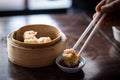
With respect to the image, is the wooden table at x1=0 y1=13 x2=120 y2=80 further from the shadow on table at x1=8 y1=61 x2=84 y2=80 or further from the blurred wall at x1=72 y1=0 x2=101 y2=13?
the blurred wall at x1=72 y1=0 x2=101 y2=13

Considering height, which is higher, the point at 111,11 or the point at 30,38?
the point at 111,11

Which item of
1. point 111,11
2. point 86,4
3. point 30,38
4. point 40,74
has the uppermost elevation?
point 111,11

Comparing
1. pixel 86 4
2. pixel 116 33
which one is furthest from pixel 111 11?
pixel 86 4

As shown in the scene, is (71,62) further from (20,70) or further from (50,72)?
(20,70)

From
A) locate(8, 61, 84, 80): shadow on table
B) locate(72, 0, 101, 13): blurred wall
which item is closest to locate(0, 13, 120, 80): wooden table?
locate(8, 61, 84, 80): shadow on table

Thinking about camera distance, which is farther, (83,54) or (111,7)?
(83,54)

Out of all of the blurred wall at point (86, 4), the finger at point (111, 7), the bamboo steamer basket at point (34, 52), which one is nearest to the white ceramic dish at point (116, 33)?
the finger at point (111, 7)

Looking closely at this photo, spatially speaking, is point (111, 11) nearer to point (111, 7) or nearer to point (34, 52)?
point (111, 7)

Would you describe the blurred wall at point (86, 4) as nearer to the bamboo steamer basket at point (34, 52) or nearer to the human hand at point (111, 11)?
the human hand at point (111, 11)

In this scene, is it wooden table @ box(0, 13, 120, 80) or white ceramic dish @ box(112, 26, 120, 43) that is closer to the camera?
wooden table @ box(0, 13, 120, 80)
